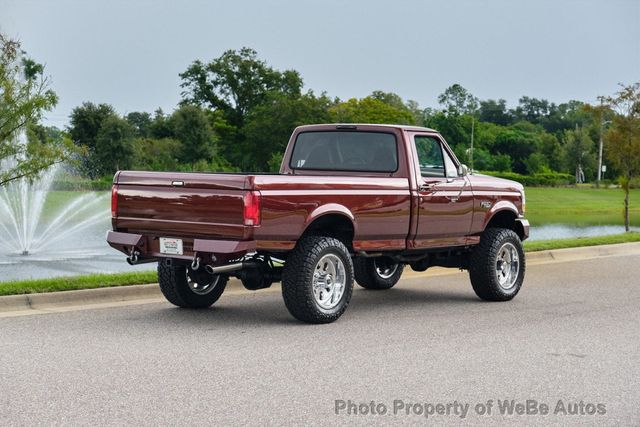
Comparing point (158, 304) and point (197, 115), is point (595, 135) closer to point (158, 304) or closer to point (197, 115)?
point (197, 115)

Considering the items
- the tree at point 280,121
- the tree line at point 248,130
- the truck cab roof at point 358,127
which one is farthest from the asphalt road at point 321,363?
the tree at point 280,121

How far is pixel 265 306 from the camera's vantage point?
11.5 metres

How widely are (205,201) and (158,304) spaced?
7.56 ft

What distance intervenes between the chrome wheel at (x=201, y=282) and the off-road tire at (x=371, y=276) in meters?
2.54

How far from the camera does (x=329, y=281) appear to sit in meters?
10.2

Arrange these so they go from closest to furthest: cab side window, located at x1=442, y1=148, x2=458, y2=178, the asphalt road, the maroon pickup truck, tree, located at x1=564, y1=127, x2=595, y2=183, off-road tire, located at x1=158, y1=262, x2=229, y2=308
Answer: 1. the asphalt road
2. the maroon pickup truck
3. off-road tire, located at x1=158, y1=262, x2=229, y2=308
4. cab side window, located at x1=442, y1=148, x2=458, y2=178
5. tree, located at x1=564, y1=127, x2=595, y2=183

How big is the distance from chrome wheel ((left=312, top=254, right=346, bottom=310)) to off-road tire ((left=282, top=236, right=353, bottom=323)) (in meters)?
0.09

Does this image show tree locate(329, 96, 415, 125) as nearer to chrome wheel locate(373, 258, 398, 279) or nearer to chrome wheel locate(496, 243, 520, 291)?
chrome wheel locate(373, 258, 398, 279)

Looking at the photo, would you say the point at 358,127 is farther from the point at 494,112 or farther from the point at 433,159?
the point at 494,112

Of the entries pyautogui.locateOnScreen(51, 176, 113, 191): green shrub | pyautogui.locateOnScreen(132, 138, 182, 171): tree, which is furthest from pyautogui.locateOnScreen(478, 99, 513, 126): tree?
pyautogui.locateOnScreen(51, 176, 113, 191): green shrub

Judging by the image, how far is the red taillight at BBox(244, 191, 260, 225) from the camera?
30.6ft

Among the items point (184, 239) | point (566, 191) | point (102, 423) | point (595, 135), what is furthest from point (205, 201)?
point (595, 135)

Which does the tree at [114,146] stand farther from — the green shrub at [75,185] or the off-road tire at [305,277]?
the off-road tire at [305,277]

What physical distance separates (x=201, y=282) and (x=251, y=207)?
6.99 feet
